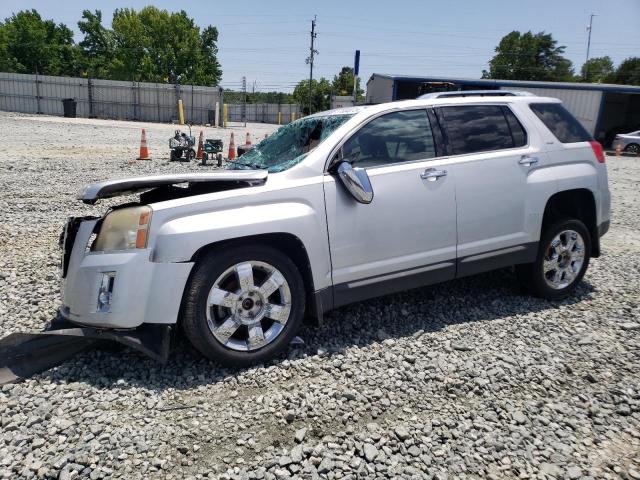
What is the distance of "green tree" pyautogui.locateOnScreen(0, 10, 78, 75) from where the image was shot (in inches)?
2375

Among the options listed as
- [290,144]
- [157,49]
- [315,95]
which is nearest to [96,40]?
[157,49]

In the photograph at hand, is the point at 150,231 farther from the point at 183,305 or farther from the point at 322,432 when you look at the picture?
the point at 322,432

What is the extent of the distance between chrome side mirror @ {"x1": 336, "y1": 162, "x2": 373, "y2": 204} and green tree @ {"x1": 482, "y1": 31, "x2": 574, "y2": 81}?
301 feet

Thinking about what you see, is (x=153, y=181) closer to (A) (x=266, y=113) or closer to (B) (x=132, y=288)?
(B) (x=132, y=288)

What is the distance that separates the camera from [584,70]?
3474 inches

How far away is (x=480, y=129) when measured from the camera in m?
4.21

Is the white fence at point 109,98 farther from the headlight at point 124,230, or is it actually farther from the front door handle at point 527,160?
the headlight at point 124,230

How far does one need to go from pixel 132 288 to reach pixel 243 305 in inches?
27.6

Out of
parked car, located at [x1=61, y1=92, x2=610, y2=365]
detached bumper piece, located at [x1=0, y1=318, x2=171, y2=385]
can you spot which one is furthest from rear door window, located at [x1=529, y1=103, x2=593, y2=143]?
detached bumper piece, located at [x1=0, y1=318, x2=171, y2=385]

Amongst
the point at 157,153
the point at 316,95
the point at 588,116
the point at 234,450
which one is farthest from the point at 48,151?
the point at 316,95

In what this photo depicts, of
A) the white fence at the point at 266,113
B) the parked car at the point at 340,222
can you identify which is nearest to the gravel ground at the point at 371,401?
the parked car at the point at 340,222

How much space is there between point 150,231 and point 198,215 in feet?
0.99

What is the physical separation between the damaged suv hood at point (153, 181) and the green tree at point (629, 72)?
257 ft

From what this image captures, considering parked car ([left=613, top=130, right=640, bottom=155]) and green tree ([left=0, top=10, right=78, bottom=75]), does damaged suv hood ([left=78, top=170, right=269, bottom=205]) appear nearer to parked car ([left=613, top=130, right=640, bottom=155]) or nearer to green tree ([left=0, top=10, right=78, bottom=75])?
parked car ([left=613, top=130, right=640, bottom=155])
